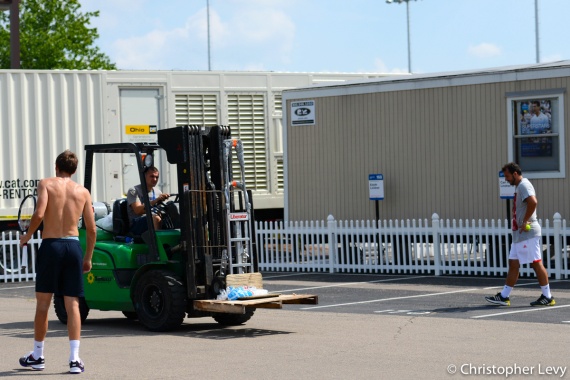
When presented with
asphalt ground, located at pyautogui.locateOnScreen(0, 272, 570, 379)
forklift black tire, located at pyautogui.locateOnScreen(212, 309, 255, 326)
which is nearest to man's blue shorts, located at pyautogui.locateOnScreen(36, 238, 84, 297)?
asphalt ground, located at pyautogui.locateOnScreen(0, 272, 570, 379)

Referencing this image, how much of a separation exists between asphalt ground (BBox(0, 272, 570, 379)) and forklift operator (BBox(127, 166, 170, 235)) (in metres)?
1.19

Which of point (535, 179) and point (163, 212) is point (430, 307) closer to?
point (163, 212)

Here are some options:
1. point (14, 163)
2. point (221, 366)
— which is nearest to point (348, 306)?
point (221, 366)

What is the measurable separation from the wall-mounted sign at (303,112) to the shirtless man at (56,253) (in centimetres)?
1282

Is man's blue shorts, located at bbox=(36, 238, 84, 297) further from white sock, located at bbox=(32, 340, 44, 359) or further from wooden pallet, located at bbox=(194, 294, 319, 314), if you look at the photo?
wooden pallet, located at bbox=(194, 294, 319, 314)

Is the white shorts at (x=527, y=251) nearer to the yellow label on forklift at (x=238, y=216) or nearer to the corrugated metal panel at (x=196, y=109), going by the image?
the yellow label on forklift at (x=238, y=216)

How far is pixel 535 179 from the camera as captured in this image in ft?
62.5

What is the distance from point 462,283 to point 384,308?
12.1 ft

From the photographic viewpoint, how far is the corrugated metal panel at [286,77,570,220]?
19.7m

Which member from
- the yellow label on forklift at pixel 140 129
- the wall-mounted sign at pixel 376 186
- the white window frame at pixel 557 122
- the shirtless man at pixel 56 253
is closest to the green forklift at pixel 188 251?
the shirtless man at pixel 56 253

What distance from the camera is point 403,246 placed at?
19.9m

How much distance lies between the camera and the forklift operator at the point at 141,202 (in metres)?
12.7

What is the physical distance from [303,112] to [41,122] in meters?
5.19

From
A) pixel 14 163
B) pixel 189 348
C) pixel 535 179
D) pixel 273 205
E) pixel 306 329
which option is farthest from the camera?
pixel 273 205
